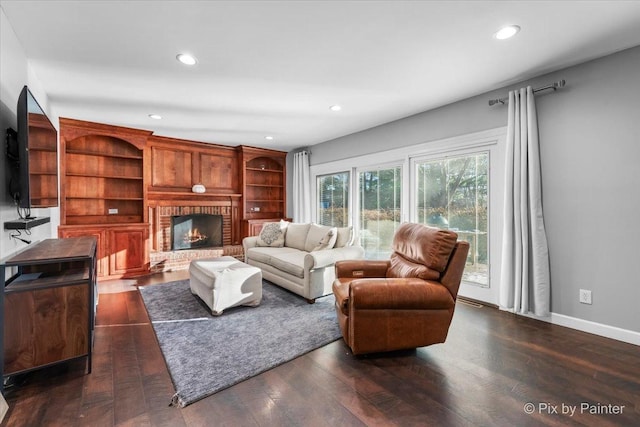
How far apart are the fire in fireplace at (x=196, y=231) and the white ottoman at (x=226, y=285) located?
2.30m

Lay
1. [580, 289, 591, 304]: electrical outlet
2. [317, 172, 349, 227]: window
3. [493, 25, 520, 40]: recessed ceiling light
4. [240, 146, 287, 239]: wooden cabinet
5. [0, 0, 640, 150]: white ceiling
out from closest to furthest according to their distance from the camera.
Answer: [0, 0, 640, 150]: white ceiling < [493, 25, 520, 40]: recessed ceiling light < [580, 289, 591, 304]: electrical outlet < [317, 172, 349, 227]: window < [240, 146, 287, 239]: wooden cabinet

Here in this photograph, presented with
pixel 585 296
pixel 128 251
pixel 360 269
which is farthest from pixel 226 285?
pixel 585 296

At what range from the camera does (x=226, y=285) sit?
307cm

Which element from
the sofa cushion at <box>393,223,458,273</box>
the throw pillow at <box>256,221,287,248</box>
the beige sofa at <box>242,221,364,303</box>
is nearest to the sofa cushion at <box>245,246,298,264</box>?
the beige sofa at <box>242,221,364,303</box>

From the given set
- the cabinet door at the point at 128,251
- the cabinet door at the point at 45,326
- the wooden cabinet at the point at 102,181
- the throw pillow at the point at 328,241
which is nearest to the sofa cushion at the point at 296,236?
the throw pillow at the point at 328,241

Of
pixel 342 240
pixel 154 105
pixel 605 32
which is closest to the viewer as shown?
pixel 605 32

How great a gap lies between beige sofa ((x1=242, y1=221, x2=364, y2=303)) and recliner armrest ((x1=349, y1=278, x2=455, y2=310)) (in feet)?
4.31

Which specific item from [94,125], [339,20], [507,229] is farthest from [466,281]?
[94,125]

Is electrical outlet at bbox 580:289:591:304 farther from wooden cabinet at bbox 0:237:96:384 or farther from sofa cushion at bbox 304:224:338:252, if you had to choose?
wooden cabinet at bbox 0:237:96:384

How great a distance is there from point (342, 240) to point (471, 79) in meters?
2.30

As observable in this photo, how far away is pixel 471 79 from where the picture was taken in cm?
295

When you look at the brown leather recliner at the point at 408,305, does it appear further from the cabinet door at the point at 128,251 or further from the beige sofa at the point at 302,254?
the cabinet door at the point at 128,251

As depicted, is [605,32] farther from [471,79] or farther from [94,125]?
[94,125]

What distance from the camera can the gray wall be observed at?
2.43 m
